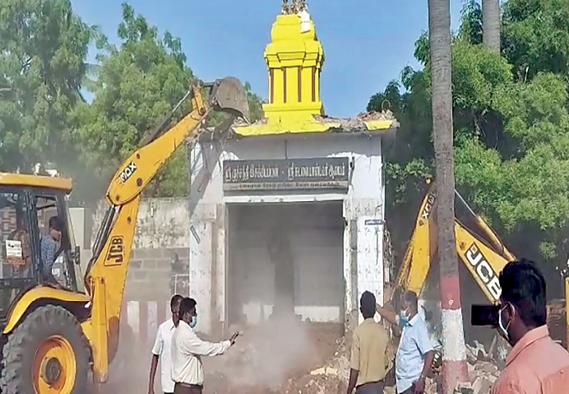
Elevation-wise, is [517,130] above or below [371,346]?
above

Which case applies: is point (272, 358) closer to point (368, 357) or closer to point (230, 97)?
point (230, 97)

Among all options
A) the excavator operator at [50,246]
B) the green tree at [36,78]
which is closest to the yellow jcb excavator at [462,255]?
the excavator operator at [50,246]

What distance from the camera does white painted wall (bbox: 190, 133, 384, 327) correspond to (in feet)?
51.9

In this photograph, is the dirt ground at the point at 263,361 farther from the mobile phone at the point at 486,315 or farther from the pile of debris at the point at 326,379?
the mobile phone at the point at 486,315

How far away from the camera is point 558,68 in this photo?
16922mm

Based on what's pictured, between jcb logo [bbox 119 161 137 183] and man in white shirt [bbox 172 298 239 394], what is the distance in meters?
4.26

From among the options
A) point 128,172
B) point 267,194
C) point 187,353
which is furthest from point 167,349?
point 267,194

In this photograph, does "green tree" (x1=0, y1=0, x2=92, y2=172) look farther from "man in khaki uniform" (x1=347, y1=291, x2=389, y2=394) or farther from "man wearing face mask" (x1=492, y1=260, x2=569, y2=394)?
"man wearing face mask" (x1=492, y1=260, x2=569, y2=394)

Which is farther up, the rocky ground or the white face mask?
the white face mask

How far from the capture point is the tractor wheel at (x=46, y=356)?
31.2 feet

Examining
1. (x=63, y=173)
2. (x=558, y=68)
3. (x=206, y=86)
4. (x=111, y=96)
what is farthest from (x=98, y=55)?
(x=558, y=68)

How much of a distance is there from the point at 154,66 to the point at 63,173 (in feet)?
14.2

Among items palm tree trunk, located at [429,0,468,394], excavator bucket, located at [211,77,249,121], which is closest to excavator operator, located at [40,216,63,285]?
excavator bucket, located at [211,77,249,121]

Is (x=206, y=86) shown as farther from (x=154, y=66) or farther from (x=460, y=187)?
(x=154, y=66)
